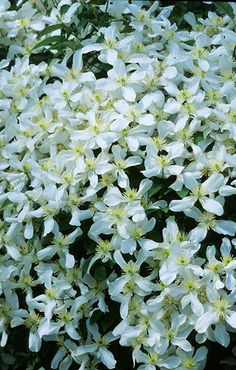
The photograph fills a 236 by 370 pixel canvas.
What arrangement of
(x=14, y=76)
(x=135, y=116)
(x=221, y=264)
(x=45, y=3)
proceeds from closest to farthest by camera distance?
1. (x=221, y=264)
2. (x=135, y=116)
3. (x=14, y=76)
4. (x=45, y=3)

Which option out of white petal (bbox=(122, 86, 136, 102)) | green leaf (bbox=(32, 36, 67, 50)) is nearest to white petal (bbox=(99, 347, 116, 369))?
white petal (bbox=(122, 86, 136, 102))

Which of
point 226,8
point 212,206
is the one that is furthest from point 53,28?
point 212,206

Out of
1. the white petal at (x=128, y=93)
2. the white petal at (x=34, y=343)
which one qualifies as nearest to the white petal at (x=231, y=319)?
the white petal at (x=34, y=343)

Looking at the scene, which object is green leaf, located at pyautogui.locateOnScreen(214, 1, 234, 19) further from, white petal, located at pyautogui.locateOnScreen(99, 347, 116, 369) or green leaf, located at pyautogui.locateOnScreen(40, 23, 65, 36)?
white petal, located at pyautogui.locateOnScreen(99, 347, 116, 369)

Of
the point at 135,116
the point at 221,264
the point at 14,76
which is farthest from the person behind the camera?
the point at 14,76

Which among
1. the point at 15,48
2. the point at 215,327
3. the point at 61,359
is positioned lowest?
the point at 61,359

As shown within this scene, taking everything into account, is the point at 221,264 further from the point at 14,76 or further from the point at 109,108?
the point at 14,76

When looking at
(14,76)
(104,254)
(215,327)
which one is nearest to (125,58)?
(14,76)

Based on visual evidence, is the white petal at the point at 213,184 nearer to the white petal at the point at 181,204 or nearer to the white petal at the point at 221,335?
the white petal at the point at 181,204

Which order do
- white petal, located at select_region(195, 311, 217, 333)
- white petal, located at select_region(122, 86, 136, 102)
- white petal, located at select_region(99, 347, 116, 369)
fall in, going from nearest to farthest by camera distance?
white petal, located at select_region(195, 311, 217, 333)
white petal, located at select_region(99, 347, 116, 369)
white petal, located at select_region(122, 86, 136, 102)
